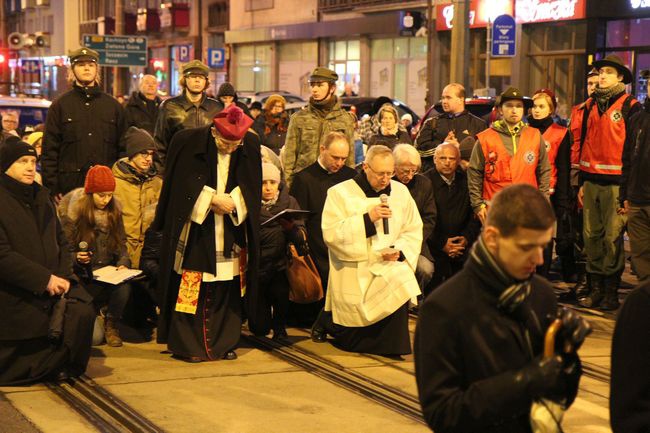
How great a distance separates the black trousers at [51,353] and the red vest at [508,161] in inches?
157

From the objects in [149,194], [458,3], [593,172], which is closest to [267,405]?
[149,194]

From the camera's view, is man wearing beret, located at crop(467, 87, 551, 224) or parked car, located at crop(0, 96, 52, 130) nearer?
man wearing beret, located at crop(467, 87, 551, 224)

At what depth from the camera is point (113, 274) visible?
9227 millimetres

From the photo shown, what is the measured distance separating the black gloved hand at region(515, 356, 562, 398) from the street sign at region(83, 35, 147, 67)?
3058cm

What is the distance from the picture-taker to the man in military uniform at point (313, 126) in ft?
35.8

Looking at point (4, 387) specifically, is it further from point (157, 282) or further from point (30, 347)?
point (157, 282)

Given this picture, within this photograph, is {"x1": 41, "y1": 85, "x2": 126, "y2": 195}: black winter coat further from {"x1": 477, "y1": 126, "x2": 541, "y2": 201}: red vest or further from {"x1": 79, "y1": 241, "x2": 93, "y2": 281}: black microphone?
{"x1": 477, "y1": 126, "x2": 541, "y2": 201}: red vest

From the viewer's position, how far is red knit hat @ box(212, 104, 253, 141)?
28.7ft

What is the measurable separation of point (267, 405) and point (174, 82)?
48.2 m

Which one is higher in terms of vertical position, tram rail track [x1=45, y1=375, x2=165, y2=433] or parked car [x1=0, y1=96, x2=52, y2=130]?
parked car [x1=0, y1=96, x2=52, y2=130]

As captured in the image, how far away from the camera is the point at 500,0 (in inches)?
1313

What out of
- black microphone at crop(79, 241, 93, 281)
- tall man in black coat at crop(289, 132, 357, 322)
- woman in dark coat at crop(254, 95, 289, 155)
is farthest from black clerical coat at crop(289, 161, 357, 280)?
woman in dark coat at crop(254, 95, 289, 155)

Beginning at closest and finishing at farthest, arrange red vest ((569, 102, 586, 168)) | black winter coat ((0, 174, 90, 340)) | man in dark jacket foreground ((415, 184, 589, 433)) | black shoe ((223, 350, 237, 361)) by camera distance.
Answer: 1. man in dark jacket foreground ((415, 184, 589, 433))
2. black winter coat ((0, 174, 90, 340))
3. black shoe ((223, 350, 237, 361))
4. red vest ((569, 102, 586, 168))

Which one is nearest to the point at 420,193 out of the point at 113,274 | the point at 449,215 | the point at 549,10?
the point at 449,215
